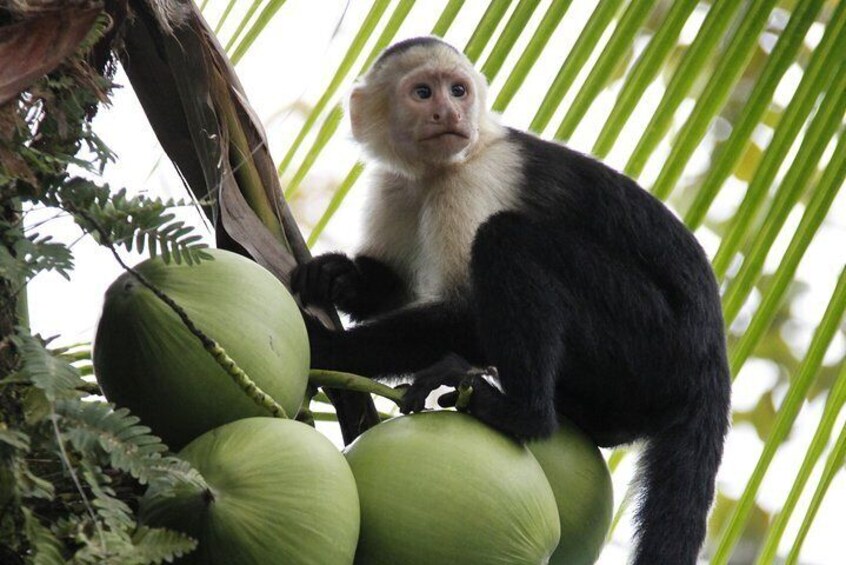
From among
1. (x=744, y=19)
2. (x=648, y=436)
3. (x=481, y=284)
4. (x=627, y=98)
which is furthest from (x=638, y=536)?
(x=744, y=19)

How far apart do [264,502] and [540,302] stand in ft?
5.70

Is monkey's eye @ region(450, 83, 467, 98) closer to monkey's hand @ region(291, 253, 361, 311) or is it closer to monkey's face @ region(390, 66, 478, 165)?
monkey's face @ region(390, 66, 478, 165)

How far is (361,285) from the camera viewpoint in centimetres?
461

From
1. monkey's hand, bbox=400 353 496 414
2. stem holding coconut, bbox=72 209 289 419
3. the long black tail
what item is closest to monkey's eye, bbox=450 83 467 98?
the long black tail

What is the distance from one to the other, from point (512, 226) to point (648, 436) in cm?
78

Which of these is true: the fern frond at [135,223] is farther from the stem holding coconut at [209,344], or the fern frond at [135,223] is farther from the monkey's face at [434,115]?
the monkey's face at [434,115]

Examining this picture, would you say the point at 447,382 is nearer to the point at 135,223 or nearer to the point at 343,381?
the point at 343,381

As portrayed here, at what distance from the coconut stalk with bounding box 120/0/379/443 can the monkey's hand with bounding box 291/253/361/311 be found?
86 mm

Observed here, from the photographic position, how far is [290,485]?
2033 mm

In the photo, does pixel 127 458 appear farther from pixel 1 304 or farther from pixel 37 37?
pixel 37 37

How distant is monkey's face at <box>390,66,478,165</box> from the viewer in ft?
16.9

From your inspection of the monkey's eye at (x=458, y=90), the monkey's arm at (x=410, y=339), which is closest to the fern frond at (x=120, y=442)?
the monkey's arm at (x=410, y=339)

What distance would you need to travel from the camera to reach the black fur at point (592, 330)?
11.3ft

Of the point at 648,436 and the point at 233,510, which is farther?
the point at 648,436
